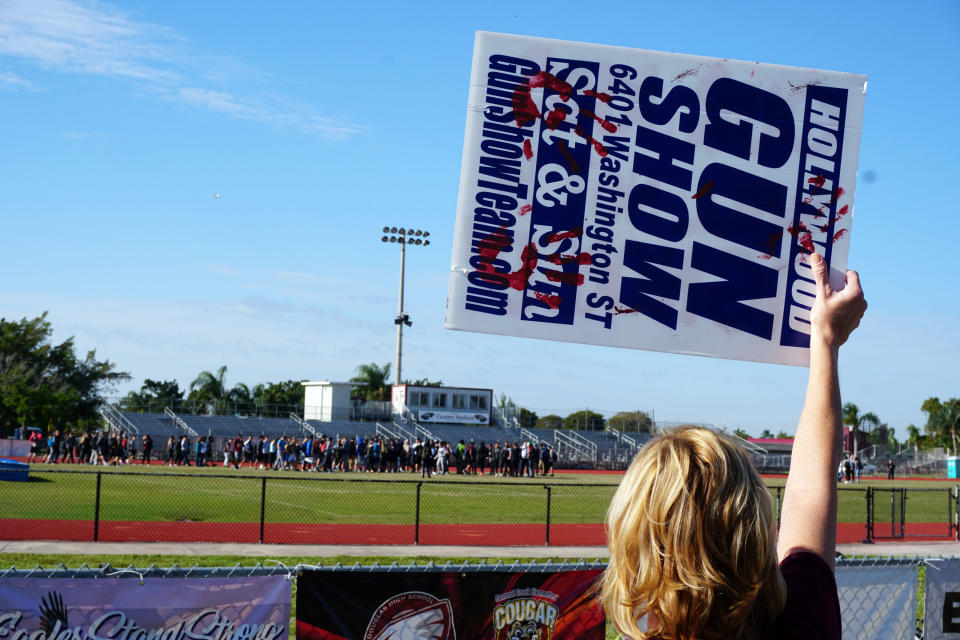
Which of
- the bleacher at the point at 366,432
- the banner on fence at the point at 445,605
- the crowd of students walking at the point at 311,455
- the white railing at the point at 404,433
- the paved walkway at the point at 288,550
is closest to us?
the banner on fence at the point at 445,605

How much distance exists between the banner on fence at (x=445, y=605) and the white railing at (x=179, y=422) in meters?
49.2

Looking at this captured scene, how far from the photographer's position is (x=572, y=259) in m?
3.38

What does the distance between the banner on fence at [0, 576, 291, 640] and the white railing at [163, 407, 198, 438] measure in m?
49.1

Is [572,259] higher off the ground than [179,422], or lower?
higher

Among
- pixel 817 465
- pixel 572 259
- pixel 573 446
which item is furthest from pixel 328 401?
pixel 817 465

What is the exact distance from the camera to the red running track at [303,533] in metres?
15.7

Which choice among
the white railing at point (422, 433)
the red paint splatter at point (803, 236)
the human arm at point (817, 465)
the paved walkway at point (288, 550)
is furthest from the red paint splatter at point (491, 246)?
the white railing at point (422, 433)

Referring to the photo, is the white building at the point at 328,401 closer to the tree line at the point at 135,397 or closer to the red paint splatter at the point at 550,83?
the tree line at the point at 135,397

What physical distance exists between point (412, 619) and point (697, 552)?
3295 mm

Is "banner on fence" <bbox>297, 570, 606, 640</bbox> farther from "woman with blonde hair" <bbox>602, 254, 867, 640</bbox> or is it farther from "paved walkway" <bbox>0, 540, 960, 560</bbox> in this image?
"paved walkway" <bbox>0, 540, 960, 560</bbox>

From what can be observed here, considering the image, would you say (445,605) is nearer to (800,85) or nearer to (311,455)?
(800,85)

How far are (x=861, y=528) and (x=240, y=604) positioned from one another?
20.8 meters

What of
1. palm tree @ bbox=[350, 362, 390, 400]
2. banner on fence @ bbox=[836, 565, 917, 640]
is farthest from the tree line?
banner on fence @ bbox=[836, 565, 917, 640]

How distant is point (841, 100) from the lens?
3473 millimetres
